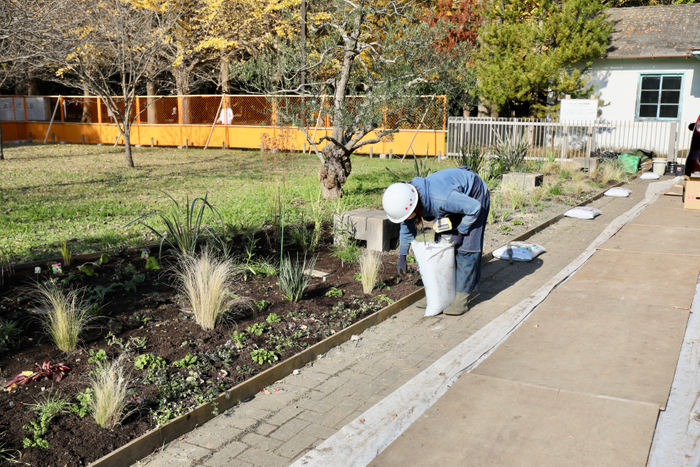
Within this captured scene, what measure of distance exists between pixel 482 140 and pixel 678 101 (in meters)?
7.08

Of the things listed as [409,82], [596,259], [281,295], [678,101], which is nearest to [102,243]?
[281,295]

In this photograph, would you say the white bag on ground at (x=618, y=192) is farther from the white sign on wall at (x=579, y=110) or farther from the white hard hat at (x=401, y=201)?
the white hard hat at (x=401, y=201)

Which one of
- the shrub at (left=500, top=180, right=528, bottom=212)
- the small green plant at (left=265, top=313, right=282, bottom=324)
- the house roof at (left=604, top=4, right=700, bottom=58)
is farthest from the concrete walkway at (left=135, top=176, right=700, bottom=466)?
the house roof at (left=604, top=4, right=700, bottom=58)

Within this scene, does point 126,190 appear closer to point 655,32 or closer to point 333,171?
point 333,171

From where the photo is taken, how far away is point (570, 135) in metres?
20.5

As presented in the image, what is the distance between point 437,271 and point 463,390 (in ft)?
4.96

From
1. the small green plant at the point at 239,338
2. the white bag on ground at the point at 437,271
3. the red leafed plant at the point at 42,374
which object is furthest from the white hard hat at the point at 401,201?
the red leafed plant at the point at 42,374

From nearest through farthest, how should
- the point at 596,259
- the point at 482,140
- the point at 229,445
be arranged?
the point at 229,445 < the point at 596,259 < the point at 482,140

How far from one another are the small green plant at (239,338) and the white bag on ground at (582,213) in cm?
788

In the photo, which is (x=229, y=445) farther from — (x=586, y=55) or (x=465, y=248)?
(x=586, y=55)

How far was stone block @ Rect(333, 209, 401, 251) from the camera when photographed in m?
7.43

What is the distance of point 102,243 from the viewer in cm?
783

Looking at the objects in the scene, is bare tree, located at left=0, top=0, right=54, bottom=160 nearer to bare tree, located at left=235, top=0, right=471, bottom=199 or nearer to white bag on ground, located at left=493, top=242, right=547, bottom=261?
bare tree, located at left=235, top=0, right=471, bottom=199

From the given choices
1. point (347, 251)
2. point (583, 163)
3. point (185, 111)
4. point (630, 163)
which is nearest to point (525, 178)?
point (583, 163)
